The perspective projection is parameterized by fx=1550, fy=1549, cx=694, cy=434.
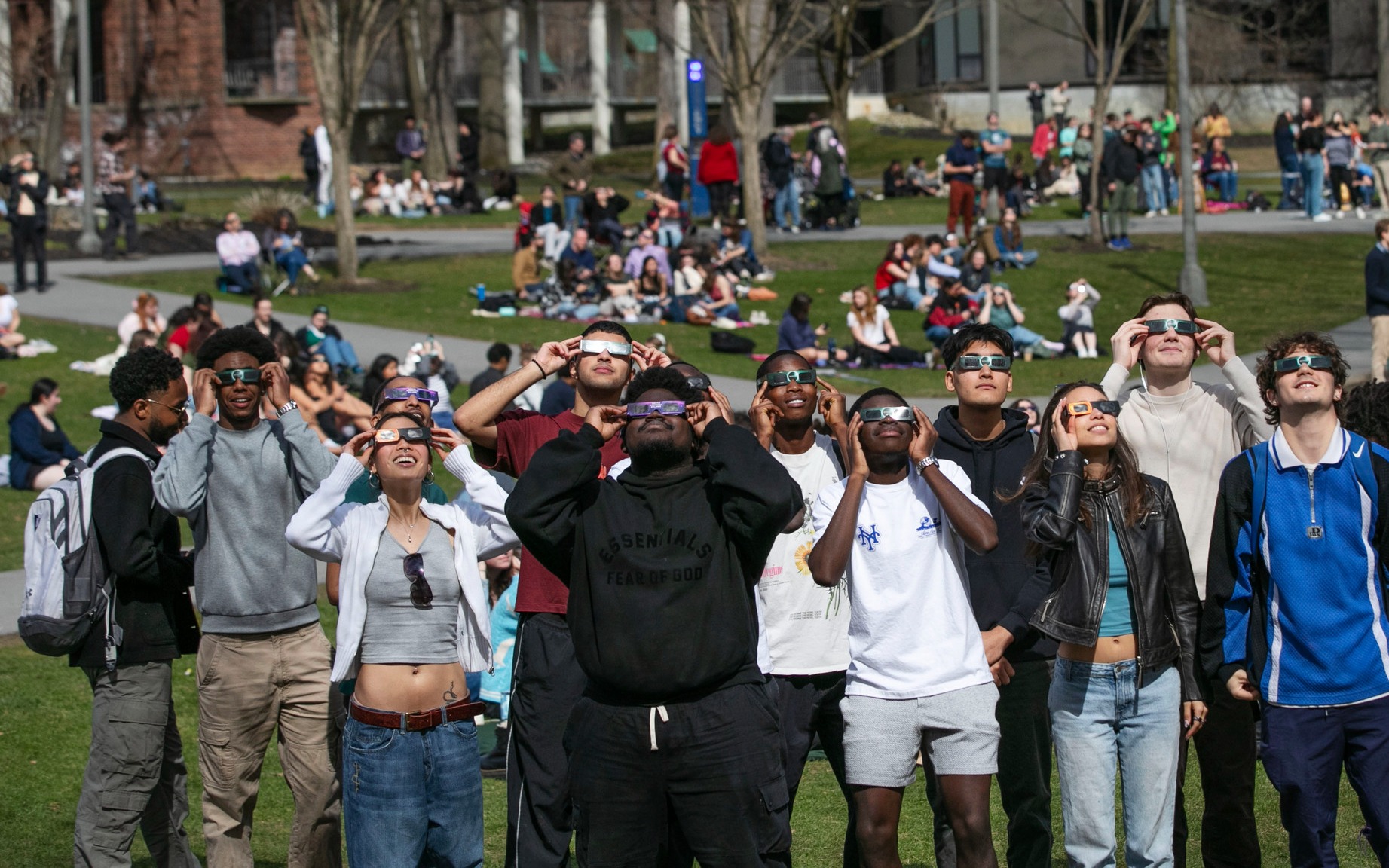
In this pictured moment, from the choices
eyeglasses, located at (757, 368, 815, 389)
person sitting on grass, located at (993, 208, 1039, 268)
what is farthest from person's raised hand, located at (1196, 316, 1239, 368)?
person sitting on grass, located at (993, 208, 1039, 268)

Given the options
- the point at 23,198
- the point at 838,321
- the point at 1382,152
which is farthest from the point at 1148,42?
the point at 23,198

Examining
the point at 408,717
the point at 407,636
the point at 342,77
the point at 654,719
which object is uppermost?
the point at 342,77

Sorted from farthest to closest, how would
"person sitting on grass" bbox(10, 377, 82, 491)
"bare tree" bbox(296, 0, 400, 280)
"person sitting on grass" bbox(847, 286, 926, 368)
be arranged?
"bare tree" bbox(296, 0, 400, 280), "person sitting on grass" bbox(847, 286, 926, 368), "person sitting on grass" bbox(10, 377, 82, 491)

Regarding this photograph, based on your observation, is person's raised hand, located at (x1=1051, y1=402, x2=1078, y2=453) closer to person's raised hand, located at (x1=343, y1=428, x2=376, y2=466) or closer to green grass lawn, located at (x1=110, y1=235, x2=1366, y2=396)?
person's raised hand, located at (x1=343, y1=428, x2=376, y2=466)

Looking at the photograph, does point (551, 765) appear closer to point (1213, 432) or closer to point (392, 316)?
point (1213, 432)

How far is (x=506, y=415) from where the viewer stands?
590 centimetres

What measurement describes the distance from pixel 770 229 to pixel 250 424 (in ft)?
78.2

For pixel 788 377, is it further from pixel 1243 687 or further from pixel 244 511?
pixel 244 511

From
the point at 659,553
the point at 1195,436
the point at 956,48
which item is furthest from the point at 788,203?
the point at 659,553

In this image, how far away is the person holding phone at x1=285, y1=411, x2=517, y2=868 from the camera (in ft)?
16.9

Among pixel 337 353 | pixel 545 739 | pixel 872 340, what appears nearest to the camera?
pixel 545 739

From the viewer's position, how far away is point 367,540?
532cm

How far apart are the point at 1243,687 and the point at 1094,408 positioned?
1.06 metres

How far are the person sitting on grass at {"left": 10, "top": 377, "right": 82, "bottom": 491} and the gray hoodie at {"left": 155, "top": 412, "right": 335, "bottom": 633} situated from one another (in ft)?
27.3
